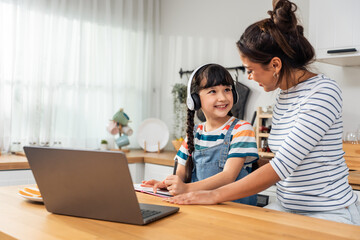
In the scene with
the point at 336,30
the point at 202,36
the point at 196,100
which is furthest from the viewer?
the point at 202,36

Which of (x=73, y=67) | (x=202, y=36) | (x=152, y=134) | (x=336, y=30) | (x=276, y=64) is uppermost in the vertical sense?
(x=202, y=36)

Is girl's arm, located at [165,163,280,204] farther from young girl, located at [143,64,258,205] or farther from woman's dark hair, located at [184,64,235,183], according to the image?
woman's dark hair, located at [184,64,235,183]

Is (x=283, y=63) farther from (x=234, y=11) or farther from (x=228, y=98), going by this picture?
(x=234, y=11)

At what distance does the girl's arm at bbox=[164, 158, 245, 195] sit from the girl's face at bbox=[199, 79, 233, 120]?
0.22 metres

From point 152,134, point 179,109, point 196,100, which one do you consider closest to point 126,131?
point 152,134

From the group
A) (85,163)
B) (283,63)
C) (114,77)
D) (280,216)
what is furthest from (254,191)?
(114,77)

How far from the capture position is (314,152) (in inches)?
49.1

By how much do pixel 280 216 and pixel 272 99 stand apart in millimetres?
2125

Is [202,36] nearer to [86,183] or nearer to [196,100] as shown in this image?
[196,100]

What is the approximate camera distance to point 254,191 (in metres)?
1.22

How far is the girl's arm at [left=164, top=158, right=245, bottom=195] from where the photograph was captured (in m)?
1.30

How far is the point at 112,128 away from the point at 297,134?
2468 millimetres

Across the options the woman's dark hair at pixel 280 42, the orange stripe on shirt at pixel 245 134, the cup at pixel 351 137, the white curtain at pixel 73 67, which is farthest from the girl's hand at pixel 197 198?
the white curtain at pixel 73 67

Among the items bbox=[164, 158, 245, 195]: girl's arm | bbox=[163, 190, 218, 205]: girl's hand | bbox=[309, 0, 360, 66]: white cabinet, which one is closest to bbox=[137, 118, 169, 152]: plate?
bbox=[309, 0, 360, 66]: white cabinet
